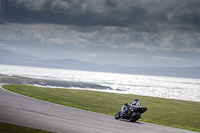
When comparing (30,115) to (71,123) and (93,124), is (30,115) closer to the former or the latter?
(71,123)

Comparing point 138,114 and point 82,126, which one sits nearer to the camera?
point 82,126

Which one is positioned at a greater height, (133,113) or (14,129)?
(133,113)

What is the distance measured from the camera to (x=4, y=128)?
12742mm

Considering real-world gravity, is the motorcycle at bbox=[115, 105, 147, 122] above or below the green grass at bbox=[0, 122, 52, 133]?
above

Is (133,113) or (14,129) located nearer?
(14,129)

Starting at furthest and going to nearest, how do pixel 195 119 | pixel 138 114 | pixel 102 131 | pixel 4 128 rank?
1. pixel 195 119
2. pixel 138 114
3. pixel 102 131
4. pixel 4 128

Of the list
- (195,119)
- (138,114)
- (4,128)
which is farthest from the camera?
(195,119)

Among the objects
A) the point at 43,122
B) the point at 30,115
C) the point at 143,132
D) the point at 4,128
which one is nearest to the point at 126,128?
the point at 143,132

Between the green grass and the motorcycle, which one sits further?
the motorcycle

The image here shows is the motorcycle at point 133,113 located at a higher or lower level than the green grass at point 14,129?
higher

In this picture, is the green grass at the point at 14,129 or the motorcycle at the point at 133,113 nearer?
the green grass at the point at 14,129

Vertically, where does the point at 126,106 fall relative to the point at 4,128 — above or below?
above

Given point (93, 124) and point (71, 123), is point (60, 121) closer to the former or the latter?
point (71, 123)

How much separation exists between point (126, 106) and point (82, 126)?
5361mm
